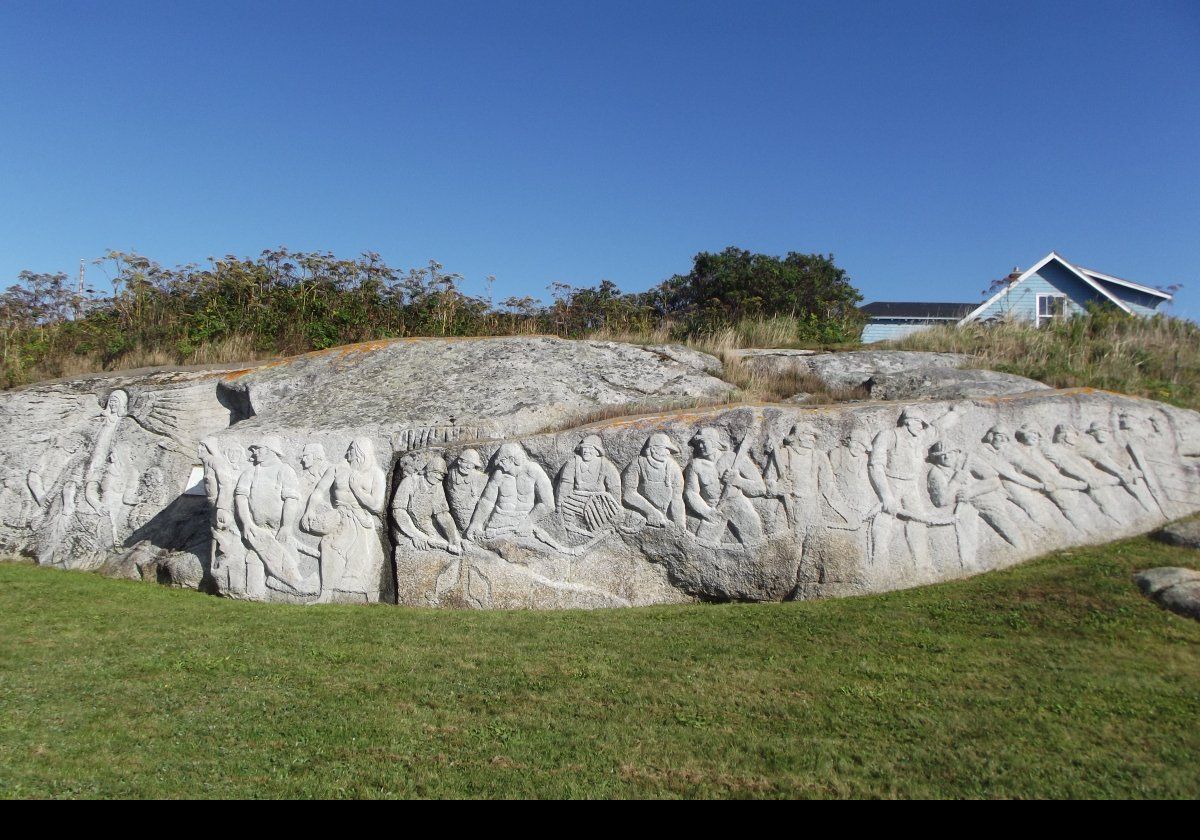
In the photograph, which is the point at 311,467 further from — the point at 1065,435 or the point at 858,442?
the point at 1065,435

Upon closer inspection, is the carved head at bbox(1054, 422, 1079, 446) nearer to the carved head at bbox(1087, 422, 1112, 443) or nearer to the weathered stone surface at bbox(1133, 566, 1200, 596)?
the carved head at bbox(1087, 422, 1112, 443)

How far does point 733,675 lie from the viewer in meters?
6.47

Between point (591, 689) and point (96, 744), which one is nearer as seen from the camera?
point (96, 744)

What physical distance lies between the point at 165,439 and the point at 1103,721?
40.3 ft

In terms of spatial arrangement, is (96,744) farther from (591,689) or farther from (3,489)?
(3,489)

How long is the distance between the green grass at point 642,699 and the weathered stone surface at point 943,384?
2.78 metres

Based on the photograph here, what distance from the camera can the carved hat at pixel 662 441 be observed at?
9250 mm

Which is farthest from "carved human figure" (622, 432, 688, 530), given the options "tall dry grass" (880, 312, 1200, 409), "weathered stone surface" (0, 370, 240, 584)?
"weathered stone surface" (0, 370, 240, 584)

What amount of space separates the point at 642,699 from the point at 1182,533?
626cm

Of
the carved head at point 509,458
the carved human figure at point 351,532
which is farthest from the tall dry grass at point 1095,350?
the carved human figure at point 351,532

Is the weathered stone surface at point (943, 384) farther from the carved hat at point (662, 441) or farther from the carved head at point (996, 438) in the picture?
the carved hat at point (662, 441)

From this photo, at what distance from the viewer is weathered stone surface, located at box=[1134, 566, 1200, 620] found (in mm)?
6906

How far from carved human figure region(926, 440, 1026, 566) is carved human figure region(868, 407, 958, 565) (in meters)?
0.15
